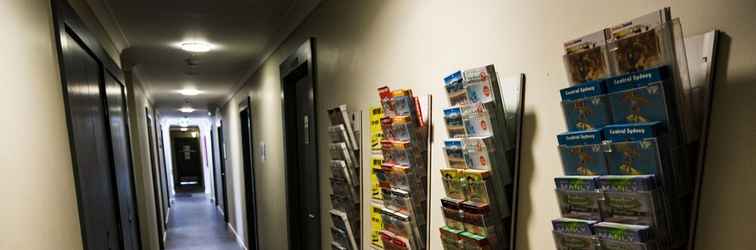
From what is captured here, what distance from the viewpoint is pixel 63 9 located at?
4.66 ft

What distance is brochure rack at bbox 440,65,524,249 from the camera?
88cm

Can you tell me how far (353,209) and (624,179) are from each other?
129cm

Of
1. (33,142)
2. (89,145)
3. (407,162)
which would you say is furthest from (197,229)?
(407,162)

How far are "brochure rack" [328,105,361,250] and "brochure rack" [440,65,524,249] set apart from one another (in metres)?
0.83

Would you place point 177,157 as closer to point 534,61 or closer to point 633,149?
point 534,61

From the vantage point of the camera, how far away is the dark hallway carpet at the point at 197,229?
5727mm

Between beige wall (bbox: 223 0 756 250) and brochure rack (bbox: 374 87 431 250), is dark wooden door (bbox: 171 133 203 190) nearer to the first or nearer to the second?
beige wall (bbox: 223 0 756 250)

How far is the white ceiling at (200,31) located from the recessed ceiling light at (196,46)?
63mm

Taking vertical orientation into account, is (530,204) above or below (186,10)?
below

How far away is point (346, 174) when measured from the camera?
175 centimetres

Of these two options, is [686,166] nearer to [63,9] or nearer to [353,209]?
[353,209]

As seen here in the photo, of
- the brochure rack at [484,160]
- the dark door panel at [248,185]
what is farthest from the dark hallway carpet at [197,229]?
the brochure rack at [484,160]

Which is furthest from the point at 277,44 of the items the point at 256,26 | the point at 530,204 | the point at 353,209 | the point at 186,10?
the point at 530,204

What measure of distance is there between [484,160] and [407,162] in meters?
0.36
